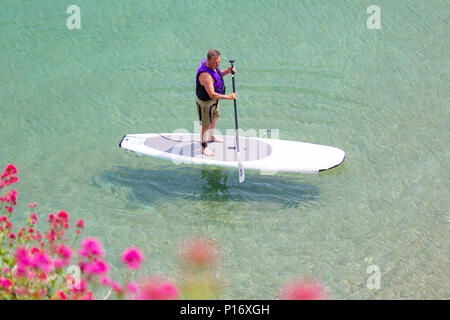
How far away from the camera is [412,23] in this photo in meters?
12.4

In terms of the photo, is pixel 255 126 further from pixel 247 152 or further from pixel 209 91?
pixel 209 91

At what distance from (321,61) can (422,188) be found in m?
4.05

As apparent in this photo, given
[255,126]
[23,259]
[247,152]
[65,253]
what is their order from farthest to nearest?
[255,126], [247,152], [65,253], [23,259]

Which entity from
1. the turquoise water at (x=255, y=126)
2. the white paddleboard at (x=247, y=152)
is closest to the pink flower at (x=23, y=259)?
the turquoise water at (x=255, y=126)

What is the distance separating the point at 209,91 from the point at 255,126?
2.04m

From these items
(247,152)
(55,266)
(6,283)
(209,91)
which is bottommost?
(6,283)

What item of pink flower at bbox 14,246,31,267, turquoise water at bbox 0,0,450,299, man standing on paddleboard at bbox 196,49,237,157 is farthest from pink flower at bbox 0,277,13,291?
man standing on paddleboard at bbox 196,49,237,157

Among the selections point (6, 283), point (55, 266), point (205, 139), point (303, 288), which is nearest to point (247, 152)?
point (205, 139)

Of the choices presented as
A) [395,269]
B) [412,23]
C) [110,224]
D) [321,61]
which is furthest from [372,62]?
[110,224]

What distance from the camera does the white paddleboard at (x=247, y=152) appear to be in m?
8.00

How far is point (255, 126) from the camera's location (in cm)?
959

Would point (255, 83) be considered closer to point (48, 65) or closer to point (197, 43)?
point (197, 43)

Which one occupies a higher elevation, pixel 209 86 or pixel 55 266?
pixel 209 86

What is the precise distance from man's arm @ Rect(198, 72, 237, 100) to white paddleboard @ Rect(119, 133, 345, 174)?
1018 millimetres
